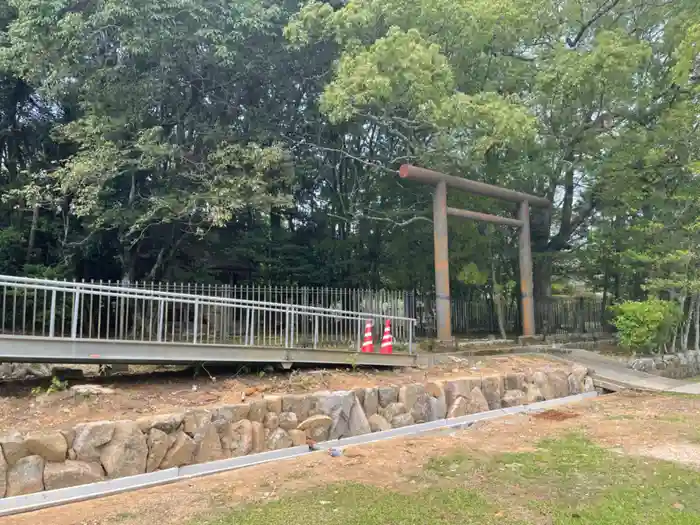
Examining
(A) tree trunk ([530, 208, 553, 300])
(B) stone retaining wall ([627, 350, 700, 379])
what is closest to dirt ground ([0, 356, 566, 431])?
(B) stone retaining wall ([627, 350, 700, 379])

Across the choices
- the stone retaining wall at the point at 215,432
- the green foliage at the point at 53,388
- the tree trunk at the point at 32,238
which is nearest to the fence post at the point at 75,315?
the green foliage at the point at 53,388

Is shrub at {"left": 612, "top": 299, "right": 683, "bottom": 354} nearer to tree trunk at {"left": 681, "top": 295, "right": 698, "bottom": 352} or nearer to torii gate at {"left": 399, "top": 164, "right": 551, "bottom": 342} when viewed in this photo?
tree trunk at {"left": 681, "top": 295, "right": 698, "bottom": 352}

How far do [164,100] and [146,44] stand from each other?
2.39m

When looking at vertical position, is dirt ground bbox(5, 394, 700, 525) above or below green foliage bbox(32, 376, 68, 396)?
below

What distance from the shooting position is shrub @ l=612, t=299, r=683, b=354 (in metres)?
13.8

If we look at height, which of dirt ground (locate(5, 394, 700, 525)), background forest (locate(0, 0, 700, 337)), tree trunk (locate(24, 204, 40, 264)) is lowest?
dirt ground (locate(5, 394, 700, 525))

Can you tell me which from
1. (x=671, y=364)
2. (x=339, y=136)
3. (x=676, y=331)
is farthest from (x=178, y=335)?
(x=676, y=331)

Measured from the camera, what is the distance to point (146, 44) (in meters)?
12.3

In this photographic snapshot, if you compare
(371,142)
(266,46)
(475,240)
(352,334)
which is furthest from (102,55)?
(475,240)

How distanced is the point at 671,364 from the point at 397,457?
11.4m

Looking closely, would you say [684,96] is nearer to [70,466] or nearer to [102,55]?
[102,55]

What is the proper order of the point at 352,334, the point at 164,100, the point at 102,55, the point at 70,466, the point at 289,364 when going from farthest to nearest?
the point at 164,100, the point at 102,55, the point at 352,334, the point at 289,364, the point at 70,466

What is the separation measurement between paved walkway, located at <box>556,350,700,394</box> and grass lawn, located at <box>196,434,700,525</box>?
591 centimetres

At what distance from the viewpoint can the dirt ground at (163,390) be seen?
5.69 meters
